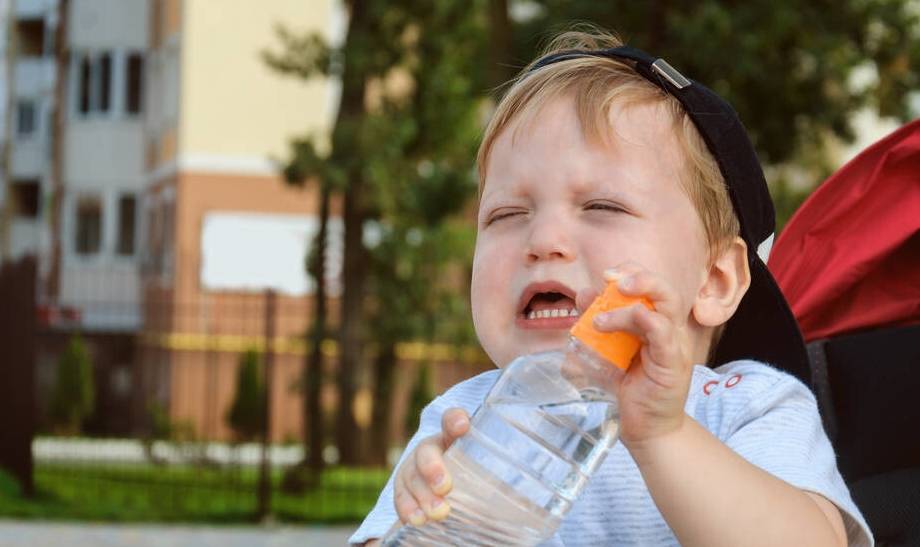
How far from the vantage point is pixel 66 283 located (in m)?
27.4

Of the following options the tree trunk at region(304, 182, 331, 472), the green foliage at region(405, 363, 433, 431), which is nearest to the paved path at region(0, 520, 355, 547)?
the tree trunk at region(304, 182, 331, 472)

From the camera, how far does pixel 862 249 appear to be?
2.64m

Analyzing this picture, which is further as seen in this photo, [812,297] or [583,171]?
[812,297]

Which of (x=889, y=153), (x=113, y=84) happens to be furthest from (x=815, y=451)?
(x=113, y=84)

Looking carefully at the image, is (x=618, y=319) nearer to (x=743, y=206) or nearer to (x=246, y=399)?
(x=743, y=206)

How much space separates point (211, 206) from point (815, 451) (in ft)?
70.6

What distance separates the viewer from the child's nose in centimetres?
181

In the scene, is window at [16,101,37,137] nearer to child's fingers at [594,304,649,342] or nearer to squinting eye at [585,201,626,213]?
squinting eye at [585,201,626,213]

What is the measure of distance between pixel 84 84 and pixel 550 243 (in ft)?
87.9

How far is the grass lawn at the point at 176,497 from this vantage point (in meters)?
11.5

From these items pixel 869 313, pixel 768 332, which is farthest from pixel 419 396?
pixel 768 332

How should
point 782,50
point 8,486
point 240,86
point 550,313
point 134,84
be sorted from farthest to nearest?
point 134,84, point 240,86, point 8,486, point 782,50, point 550,313

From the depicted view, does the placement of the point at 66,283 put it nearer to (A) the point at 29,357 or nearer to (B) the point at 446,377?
(B) the point at 446,377

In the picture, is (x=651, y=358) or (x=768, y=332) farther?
(x=768, y=332)
